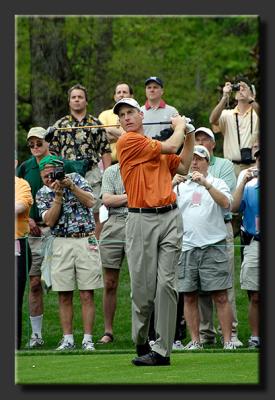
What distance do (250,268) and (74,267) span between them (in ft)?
5.48

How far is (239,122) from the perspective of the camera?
1309 centimetres

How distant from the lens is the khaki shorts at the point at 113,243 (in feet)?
40.2

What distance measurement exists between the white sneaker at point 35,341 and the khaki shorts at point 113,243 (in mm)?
988

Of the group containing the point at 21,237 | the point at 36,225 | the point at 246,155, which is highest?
the point at 246,155

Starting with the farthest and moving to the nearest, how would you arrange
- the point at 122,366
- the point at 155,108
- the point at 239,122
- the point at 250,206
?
the point at 239,122
the point at 155,108
the point at 250,206
the point at 122,366

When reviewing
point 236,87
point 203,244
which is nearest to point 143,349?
point 203,244

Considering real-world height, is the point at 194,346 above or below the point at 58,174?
below

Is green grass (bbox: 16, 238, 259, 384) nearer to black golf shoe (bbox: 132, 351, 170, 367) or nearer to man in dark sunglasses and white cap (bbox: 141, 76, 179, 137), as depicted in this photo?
black golf shoe (bbox: 132, 351, 170, 367)

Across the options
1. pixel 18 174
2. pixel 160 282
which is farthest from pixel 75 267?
pixel 160 282

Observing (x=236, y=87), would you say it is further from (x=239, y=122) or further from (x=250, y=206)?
(x=250, y=206)

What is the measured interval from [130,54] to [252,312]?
9.42 metres

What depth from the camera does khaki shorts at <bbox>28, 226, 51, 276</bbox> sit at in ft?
39.9

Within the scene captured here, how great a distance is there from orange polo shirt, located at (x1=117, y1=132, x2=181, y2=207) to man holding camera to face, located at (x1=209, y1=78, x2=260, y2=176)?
3401mm

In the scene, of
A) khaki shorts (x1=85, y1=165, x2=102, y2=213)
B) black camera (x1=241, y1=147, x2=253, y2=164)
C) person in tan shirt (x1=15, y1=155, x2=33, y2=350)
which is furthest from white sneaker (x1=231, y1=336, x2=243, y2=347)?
khaki shorts (x1=85, y1=165, x2=102, y2=213)
